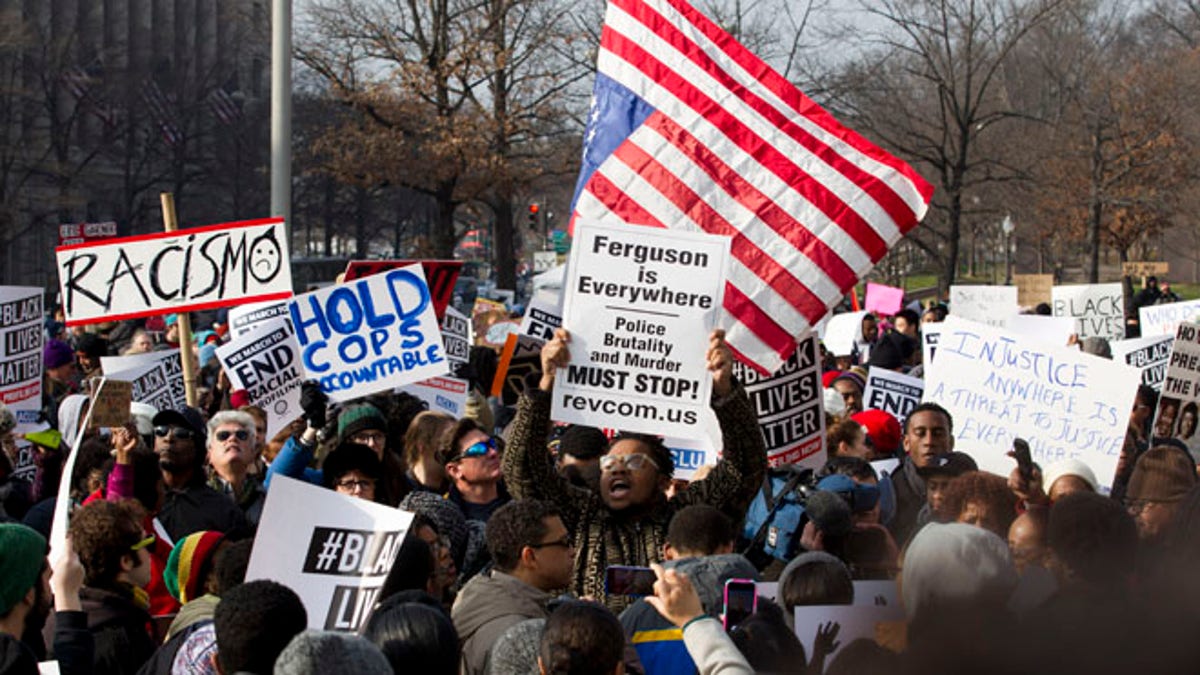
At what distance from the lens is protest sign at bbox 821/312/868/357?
1867 centimetres

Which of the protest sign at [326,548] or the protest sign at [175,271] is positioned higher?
the protest sign at [175,271]

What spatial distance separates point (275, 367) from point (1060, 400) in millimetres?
4517

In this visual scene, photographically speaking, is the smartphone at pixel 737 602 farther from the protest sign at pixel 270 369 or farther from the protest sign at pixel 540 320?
the protest sign at pixel 540 320

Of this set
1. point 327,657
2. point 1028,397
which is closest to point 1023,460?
point 1028,397

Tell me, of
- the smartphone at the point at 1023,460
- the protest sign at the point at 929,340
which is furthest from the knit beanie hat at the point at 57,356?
the smartphone at the point at 1023,460

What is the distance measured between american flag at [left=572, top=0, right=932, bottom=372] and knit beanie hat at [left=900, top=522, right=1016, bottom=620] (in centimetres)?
377

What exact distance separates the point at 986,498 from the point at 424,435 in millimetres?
2870

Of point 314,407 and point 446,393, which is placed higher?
point 314,407

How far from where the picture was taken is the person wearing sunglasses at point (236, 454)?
24.1 feet

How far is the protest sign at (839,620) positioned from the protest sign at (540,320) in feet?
26.0

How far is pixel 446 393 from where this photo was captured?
11070mm

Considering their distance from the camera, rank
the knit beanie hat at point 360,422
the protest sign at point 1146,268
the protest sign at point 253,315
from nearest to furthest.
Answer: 1. the knit beanie hat at point 360,422
2. the protest sign at point 253,315
3. the protest sign at point 1146,268

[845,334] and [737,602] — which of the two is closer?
[737,602]

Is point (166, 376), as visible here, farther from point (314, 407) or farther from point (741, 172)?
point (741, 172)
